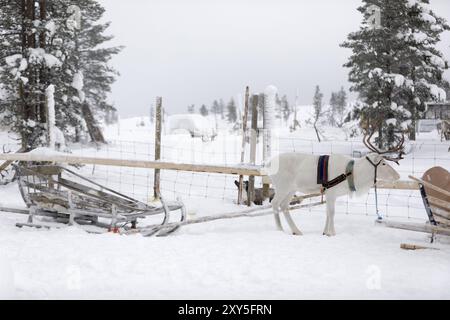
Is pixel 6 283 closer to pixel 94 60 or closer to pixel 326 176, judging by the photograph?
pixel 326 176

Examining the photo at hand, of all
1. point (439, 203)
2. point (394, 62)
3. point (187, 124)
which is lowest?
point (439, 203)

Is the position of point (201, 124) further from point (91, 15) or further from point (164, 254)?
point (164, 254)

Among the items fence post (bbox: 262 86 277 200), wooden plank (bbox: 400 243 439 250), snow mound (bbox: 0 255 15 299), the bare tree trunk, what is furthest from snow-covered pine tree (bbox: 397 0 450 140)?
A: snow mound (bbox: 0 255 15 299)

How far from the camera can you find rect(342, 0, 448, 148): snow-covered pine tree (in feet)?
64.1

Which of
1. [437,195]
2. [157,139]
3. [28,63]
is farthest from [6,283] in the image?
[28,63]

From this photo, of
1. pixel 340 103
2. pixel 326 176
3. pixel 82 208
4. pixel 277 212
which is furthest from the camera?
pixel 340 103

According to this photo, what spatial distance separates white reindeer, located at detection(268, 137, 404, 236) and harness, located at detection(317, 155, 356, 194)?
7 centimetres

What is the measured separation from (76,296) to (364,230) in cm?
471

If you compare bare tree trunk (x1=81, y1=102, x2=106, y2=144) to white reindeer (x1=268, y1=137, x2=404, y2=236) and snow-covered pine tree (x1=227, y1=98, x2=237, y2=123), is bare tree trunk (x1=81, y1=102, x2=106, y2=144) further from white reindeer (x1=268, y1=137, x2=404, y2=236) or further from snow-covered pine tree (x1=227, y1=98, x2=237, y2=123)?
snow-covered pine tree (x1=227, y1=98, x2=237, y2=123)

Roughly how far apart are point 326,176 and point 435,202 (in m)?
1.65

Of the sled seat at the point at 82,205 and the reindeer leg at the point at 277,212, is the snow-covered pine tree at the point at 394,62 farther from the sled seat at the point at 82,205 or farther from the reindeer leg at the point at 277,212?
the sled seat at the point at 82,205

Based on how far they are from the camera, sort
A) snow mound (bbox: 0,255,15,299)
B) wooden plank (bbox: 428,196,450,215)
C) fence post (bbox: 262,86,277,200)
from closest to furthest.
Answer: snow mound (bbox: 0,255,15,299) < wooden plank (bbox: 428,196,450,215) < fence post (bbox: 262,86,277,200)

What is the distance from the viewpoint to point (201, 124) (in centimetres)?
5094

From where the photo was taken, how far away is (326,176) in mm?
6422
